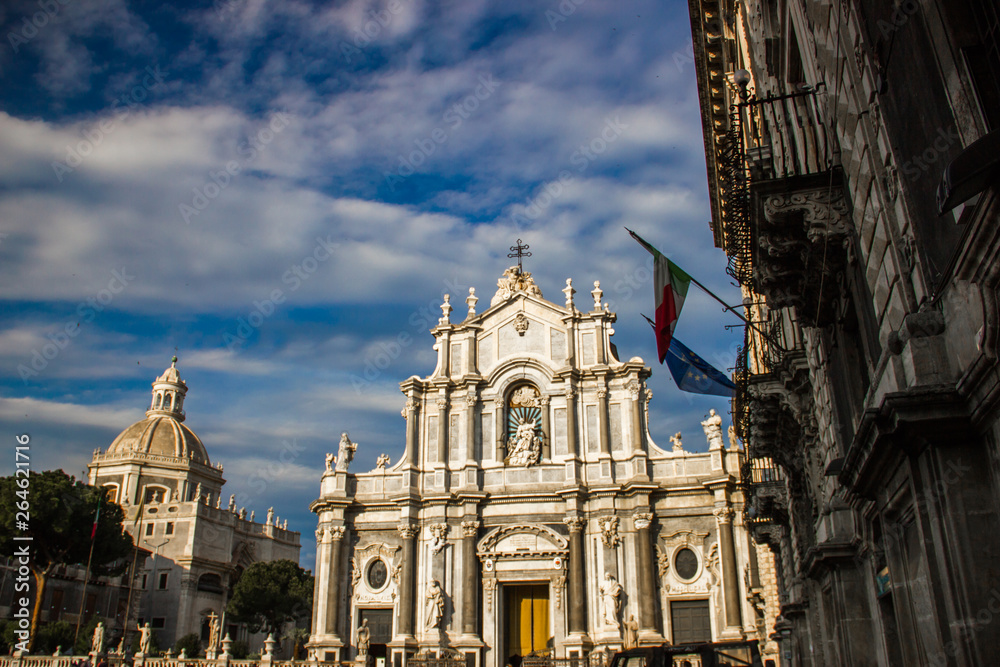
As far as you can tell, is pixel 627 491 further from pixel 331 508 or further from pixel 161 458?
pixel 161 458

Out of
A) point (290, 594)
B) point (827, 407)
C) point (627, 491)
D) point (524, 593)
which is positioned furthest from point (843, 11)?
point (290, 594)

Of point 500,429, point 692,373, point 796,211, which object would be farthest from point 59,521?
point 796,211

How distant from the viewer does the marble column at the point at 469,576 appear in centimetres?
A: 3228

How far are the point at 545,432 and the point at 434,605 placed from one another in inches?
356

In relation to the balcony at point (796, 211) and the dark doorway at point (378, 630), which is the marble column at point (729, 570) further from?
the balcony at point (796, 211)

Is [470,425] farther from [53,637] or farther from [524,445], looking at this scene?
[53,637]

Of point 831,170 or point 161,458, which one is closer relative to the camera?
point 831,170

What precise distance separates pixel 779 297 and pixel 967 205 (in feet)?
18.0

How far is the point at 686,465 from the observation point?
3353 centimetres

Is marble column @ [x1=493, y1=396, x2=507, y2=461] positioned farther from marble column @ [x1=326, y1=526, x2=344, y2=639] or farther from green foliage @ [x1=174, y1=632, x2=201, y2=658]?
green foliage @ [x1=174, y1=632, x2=201, y2=658]

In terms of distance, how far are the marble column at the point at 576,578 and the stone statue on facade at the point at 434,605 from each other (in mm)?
5426

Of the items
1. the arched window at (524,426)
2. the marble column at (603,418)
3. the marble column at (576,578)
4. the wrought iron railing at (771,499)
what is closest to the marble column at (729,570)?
the marble column at (603,418)

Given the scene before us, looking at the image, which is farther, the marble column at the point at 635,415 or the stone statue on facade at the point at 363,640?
the marble column at the point at 635,415

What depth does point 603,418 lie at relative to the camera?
1368 inches
